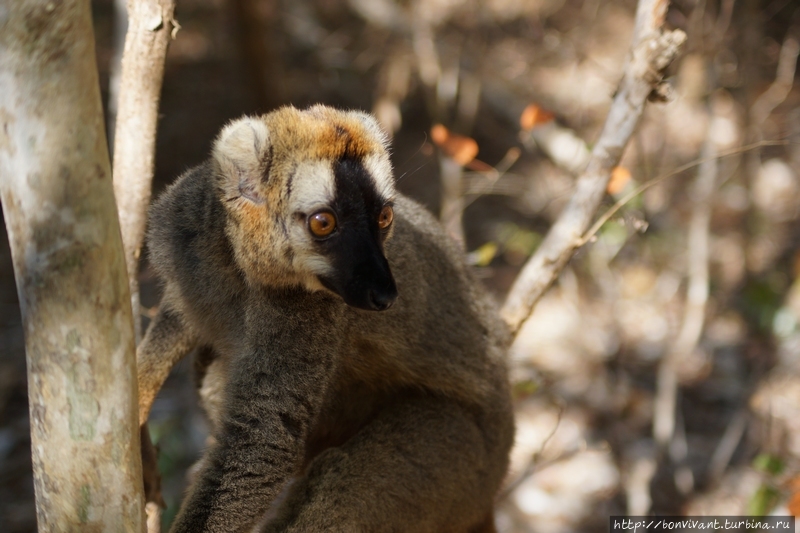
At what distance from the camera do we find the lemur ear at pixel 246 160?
12.4ft

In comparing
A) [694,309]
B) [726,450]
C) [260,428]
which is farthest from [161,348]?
[726,450]

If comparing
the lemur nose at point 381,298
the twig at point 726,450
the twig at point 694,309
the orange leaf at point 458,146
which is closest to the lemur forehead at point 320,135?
the lemur nose at point 381,298

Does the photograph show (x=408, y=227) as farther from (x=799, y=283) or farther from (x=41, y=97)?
(x=799, y=283)

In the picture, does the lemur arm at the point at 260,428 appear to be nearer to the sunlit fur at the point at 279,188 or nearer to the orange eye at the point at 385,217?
the sunlit fur at the point at 279,188

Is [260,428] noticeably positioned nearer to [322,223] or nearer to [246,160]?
[322,223]

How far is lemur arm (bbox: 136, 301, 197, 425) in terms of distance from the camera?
4.32m

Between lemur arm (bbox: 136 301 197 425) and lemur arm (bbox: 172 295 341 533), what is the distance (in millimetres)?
804

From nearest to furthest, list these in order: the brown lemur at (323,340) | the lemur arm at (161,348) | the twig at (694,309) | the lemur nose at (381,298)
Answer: the lemur nose at (381,298) → the brown lemur at (323,340) → the lemur arm at (161,348) → the twig at (694,309)

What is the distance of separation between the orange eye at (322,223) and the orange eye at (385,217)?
0.79 ft

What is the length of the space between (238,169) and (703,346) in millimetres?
7581

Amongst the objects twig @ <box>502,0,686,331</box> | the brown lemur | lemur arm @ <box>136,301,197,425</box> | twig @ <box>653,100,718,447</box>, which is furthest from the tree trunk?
twig @ <box>653,100,718,447</box>

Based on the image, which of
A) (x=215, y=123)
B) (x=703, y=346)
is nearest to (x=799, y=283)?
(x=703, y=346)

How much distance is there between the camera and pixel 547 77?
1271 centimetres

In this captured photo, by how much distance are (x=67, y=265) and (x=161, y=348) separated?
193cm
